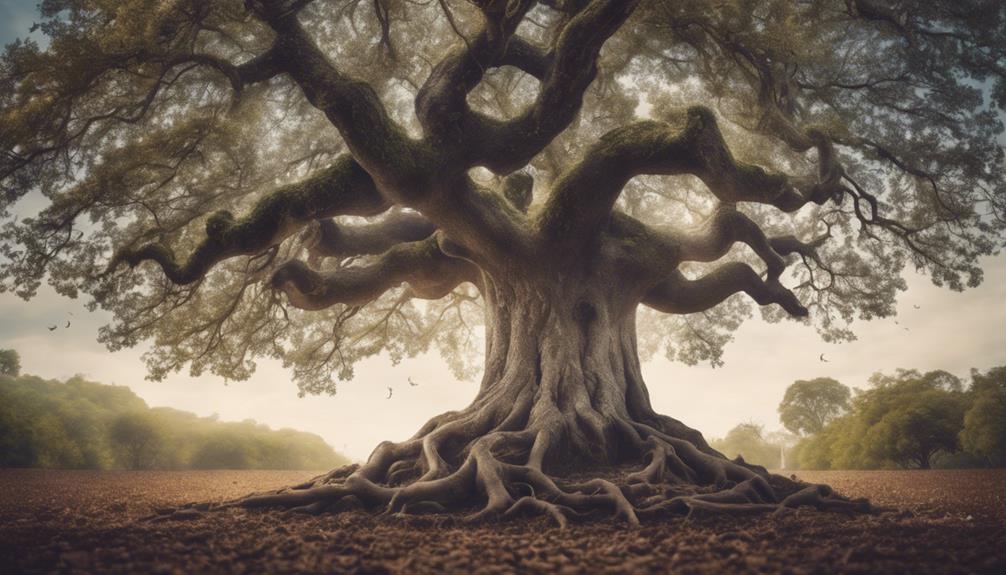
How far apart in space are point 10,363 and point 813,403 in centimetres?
4503

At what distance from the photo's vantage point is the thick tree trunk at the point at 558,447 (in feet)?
16.5

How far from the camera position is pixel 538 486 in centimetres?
524

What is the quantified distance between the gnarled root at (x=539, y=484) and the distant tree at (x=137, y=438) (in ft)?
49.9

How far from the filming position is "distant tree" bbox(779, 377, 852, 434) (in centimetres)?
2908

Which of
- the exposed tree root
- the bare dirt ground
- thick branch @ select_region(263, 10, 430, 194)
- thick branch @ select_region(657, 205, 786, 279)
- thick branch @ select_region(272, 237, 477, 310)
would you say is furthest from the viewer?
thick branch @ select_region(657, 205, 786, 279)

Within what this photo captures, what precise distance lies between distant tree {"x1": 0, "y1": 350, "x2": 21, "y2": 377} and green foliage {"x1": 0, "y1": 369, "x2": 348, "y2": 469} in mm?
2193

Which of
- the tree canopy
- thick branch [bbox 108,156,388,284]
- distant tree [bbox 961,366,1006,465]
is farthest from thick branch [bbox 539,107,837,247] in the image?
distant tree [bbox 961,366,1006,465]

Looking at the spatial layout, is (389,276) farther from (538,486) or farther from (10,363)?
(10,363)

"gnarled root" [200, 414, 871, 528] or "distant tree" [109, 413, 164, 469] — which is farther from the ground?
"gnarled root" [200, 414, 871, 528]

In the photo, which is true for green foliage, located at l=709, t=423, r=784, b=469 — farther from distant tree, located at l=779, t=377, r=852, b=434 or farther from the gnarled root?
the gnarled root

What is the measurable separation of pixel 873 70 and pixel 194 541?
1357 centimetres

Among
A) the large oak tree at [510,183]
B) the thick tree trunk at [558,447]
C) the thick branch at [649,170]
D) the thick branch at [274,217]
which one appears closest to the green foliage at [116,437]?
the large oak tree at [510,183]

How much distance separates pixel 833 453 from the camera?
19203mm

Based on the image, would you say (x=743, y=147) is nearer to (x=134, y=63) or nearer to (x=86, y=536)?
(x=134, y=63)
